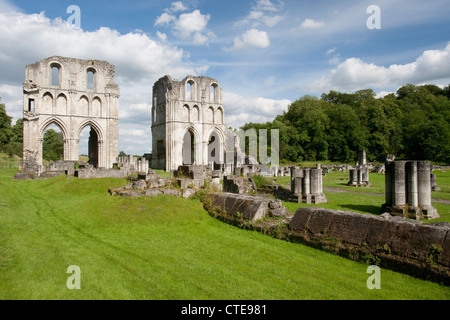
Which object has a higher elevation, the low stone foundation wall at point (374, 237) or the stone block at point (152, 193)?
the stone block at point (152, 193)

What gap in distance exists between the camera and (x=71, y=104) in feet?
103

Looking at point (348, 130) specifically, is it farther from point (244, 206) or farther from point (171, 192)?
point (244, 206)

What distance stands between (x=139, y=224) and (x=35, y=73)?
2885cm

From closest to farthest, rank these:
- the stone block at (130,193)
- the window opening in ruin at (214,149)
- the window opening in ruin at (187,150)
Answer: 1. the stone block at (130,193)
2. the window opening in ruin at (214,149)
3. the window opening in ruin at (187,150)

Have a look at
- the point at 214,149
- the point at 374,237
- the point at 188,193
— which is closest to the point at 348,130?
the point at 214,149

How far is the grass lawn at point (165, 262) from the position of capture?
160 inches

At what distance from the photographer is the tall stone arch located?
2945 cm

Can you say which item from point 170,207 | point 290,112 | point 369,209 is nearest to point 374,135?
point 290,112

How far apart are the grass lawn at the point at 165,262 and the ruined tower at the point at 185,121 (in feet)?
93.9

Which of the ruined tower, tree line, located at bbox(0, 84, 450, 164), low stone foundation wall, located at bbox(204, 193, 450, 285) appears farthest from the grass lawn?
tree line, located at bbox(0, 84, 450, 164)

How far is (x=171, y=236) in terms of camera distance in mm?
6973

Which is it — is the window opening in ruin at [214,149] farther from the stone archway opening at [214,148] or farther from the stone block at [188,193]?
the stone block at [188,193]

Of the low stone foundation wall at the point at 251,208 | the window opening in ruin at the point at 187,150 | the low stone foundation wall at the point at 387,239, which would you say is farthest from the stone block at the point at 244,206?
the window opening in ruin at the point at 187,150
